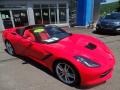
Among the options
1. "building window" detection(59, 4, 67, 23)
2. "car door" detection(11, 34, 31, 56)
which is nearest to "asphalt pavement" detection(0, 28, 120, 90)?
"car door" detection(11, 34, 31, 56)

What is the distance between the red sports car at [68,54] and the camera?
155 inches

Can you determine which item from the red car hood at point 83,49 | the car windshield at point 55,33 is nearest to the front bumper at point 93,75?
the red car hood at point 83,49

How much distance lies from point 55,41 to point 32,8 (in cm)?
1260

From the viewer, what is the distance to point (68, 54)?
4.18 metres

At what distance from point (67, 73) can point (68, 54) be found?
495mm

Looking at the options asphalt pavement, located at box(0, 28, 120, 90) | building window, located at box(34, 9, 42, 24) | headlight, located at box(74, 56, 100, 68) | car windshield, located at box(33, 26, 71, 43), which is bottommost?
asphalt pavement, located at box(0, 28, 120, 90)

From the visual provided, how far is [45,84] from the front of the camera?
446cm

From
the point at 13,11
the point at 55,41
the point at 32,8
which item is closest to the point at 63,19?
the point at 32,8

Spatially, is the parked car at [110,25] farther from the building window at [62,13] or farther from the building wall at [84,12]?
the building window at [62,13]

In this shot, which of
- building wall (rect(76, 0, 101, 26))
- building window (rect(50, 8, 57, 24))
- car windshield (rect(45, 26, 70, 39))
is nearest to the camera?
car windshield (rect(45, 26, 70, 39))

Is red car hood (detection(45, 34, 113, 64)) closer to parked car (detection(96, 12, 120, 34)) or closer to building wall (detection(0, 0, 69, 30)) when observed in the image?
parked car (detection(96, 12, 120, 34))

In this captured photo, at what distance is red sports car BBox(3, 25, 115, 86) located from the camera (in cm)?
395

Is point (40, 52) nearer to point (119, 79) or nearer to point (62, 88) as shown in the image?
point (62, 88)

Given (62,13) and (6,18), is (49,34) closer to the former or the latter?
(6,18)
